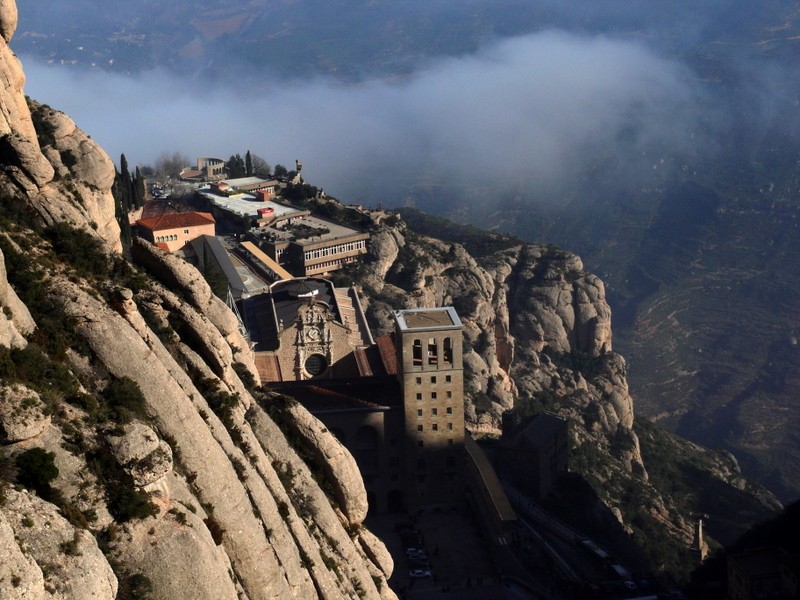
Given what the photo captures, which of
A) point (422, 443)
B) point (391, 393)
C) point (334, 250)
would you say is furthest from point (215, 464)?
point (334, 250)

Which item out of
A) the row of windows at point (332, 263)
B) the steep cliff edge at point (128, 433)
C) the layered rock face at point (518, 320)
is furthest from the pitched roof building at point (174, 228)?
the steep cliff edge at point (128, 433)

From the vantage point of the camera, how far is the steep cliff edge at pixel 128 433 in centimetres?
2377

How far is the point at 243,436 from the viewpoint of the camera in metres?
33.9

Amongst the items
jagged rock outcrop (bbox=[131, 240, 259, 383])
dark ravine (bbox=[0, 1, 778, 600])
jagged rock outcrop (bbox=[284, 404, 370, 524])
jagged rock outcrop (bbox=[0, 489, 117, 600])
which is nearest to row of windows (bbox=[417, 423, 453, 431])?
dark ravine (bbox=[0, 1, 778, 600])

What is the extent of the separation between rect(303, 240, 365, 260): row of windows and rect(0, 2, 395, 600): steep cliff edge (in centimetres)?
5359

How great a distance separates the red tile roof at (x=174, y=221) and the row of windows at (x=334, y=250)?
928 centimetres

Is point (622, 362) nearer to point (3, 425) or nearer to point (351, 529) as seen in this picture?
point (351, 529)

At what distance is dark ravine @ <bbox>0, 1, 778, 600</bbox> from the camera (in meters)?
23.9

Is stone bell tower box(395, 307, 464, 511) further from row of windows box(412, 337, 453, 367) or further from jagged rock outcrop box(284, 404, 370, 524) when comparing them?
jagged rock outcrop box(284, 404, 370, 524)

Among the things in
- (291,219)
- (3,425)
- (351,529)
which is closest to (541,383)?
(291,219)

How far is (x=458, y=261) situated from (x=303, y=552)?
266 feet

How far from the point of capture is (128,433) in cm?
2619

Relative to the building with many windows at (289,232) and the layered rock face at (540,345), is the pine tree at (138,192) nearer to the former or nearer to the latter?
the building with many windows at (289,232)

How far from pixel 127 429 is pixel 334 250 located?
73261 mm
